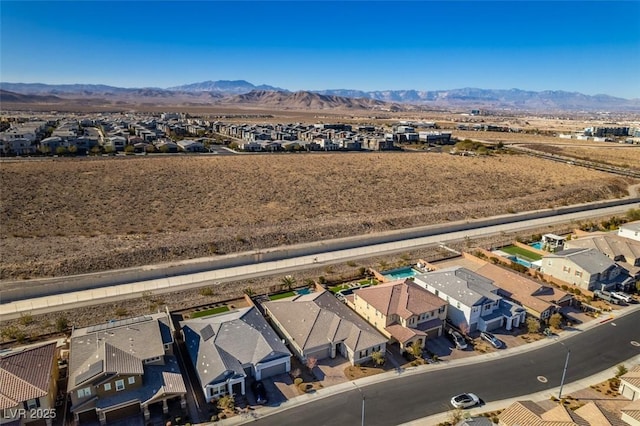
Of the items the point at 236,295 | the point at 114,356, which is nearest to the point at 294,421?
the point at 114,356

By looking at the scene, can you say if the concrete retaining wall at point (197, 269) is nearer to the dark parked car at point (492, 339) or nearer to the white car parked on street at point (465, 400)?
the dark parked car at point (492, 339)

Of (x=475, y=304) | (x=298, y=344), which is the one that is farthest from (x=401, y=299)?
(x=298, y=344)

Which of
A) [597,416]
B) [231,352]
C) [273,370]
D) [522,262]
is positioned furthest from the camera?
[522,262]

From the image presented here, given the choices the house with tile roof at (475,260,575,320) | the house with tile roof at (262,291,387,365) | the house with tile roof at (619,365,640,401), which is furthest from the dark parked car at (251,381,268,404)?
the house with tile roof at (475,260,575,320)

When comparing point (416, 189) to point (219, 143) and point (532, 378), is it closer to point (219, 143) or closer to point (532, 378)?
point (532, 378)

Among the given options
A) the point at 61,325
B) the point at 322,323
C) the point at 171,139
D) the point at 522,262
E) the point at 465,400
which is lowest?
the point at 465,400

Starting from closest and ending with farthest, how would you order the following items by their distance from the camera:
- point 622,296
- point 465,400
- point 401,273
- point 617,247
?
point 465,400 < point 622,296 < point 401,273 < point 617,247

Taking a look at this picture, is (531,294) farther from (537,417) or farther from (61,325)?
(61,325)
